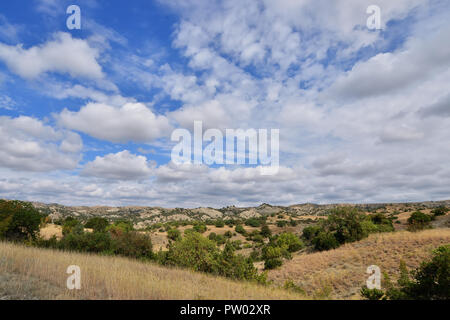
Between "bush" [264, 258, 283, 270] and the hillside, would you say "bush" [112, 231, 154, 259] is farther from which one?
the hillside

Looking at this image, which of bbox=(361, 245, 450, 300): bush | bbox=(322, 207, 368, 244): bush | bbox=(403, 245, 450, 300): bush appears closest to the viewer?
bbox=(361, 245, 450, 300): bush

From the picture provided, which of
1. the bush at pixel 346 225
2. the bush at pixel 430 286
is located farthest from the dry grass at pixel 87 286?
the bush at pixel 346 225

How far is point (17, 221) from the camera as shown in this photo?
19469 millimetres

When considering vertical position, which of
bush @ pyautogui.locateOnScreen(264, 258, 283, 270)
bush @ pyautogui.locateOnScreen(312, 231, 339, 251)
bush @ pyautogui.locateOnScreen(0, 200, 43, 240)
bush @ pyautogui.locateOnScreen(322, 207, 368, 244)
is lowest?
bush @ pyautogui.locateOnScreen(264, 258, 283, 270)

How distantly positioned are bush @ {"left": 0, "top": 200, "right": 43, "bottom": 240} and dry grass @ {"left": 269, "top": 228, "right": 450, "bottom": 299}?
2114 cm

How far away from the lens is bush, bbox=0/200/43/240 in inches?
743

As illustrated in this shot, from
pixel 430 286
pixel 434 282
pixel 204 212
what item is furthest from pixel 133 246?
pixel 204 212

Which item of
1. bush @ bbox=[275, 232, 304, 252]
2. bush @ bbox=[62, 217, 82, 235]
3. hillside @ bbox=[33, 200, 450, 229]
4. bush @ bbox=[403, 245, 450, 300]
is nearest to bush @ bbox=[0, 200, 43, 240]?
bush @ bbox=[62, 217, 82, 235]

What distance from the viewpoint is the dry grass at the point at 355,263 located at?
58.6ft

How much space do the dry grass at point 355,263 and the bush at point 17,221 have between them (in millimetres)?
21136

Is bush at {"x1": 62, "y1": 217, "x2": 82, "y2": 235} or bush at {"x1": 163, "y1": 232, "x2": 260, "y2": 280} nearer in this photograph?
bush at {"x1": 163, "y1": 232, "x2": 260, "y2": 280}

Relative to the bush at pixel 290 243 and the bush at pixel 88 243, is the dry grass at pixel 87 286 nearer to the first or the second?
the bush at pixel 88 243

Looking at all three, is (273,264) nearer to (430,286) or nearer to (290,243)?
(290,243)
